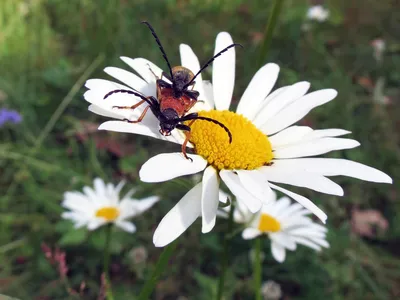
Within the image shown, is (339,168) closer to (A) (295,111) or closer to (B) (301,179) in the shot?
(B) (301,179)

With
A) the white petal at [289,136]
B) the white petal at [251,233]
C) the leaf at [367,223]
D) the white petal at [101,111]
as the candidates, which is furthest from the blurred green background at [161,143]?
the white petal at [251,233]

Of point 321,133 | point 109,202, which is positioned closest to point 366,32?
point 109,202

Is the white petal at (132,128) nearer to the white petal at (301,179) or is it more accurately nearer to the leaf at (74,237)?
the white petal at (301,179)

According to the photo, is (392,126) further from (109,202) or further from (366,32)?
(109,202)

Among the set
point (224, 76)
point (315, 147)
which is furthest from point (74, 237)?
point (315, 147)

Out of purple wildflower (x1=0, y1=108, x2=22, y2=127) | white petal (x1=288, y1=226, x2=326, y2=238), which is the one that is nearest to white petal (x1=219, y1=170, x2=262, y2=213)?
white petal (x1=288, y1=226, x2=326, y2=238)

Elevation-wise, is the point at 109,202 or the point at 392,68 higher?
the point at 392,68

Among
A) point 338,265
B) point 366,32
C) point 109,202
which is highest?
point 366,32
